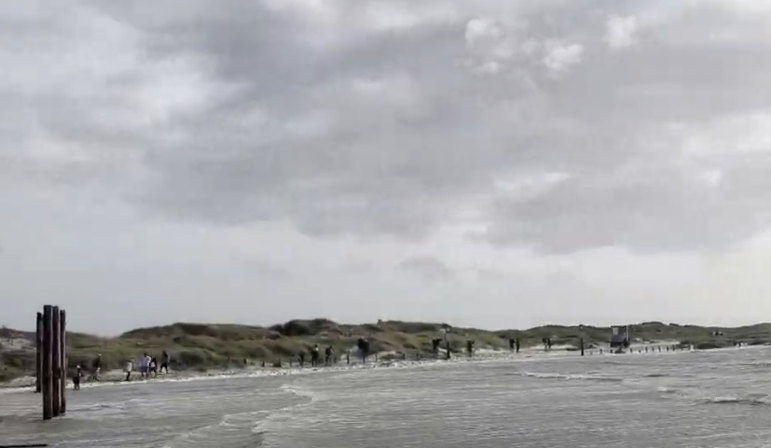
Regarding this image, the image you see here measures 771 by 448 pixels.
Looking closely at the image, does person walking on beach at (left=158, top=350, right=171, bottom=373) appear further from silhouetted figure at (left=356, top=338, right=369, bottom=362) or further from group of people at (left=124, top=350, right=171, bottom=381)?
silhouetted figure at (left=356, top=338, right=369, bottom=362)

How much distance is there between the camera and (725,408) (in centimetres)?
2892

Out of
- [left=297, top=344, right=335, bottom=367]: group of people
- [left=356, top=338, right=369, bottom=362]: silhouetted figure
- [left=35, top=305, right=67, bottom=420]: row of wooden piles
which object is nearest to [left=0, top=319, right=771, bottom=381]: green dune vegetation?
[left=297, top=344, right=335, bottom=367]: group of people

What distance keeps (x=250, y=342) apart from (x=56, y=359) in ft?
178

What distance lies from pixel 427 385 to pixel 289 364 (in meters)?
34.0

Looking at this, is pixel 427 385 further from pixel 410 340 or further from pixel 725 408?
pixel 410 340

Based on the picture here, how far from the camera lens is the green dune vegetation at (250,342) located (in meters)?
65.9

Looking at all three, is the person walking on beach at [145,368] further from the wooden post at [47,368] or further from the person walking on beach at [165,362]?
the wooden post at [47,368]

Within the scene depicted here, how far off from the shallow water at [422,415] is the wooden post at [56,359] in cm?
79

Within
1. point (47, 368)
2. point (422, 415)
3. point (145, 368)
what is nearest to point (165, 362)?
point (145, 368)

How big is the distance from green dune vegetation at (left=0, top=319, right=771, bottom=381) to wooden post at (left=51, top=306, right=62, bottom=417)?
88.0 ft

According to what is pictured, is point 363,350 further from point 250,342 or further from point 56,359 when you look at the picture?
point 56,359

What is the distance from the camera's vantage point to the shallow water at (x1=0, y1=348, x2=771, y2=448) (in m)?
22.4

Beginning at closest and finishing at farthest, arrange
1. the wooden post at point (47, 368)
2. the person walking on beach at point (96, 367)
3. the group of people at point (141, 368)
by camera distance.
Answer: the wooden post at point (47, 368)
the person walking on beach at point (96, 367)
the group of people at point (141, 368)

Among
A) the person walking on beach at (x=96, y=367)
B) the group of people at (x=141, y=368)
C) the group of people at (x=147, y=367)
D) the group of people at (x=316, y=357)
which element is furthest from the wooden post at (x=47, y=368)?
the group of people at (x=316, y=357)
